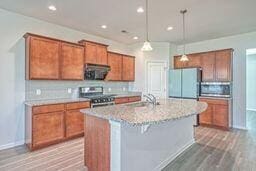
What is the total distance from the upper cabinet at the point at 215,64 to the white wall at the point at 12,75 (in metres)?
4.97

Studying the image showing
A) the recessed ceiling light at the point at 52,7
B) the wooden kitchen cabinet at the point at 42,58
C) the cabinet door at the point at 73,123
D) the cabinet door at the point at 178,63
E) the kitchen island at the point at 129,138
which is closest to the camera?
the kitchen island at the point at 129,138

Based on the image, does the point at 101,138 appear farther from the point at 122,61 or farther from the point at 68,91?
the point at 122,61

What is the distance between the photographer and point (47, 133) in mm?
3695

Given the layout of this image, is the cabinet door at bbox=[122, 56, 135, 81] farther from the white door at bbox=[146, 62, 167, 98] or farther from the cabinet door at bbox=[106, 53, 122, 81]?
the white door at bbox=[146, 62, 167, 98]

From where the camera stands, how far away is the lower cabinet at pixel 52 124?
3512mm

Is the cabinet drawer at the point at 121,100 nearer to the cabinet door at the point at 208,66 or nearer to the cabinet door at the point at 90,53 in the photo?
the cabinet door at the point at 90,53

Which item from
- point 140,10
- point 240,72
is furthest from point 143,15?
point 240,72

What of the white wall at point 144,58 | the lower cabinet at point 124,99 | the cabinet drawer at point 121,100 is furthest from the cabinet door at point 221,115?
the cabinet drawer at point 121,100

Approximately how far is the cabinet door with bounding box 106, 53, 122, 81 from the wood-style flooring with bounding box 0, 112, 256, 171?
2.35 m

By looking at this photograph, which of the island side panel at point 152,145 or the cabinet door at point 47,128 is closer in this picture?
the island side panel at point 152,145

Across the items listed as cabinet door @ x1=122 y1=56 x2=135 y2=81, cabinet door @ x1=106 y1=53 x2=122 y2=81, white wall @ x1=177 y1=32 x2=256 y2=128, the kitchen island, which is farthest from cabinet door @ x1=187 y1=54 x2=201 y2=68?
the kitchen island

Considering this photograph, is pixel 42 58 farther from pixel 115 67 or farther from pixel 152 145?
pixel 152 145

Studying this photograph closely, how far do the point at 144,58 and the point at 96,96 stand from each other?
252cm

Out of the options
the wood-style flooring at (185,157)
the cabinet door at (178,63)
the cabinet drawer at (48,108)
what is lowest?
the wood-style flooring at (185,157)
